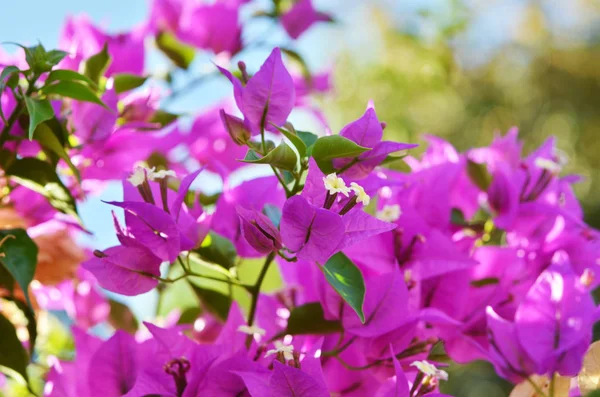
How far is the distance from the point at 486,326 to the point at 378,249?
108 mm

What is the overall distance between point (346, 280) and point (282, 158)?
0.09m

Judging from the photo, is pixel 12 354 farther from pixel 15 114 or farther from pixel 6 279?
pixel 15 114

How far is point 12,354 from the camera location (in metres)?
0.53

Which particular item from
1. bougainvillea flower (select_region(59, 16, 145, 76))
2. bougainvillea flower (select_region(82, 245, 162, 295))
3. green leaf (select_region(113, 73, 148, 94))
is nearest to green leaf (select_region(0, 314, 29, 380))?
bougainvillea flower (select_region(82, 245, 162, 295))

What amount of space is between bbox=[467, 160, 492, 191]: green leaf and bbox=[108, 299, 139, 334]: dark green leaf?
375 millimetres

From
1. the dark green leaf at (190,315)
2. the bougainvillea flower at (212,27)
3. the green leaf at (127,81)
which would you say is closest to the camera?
the green leaf at (127,81)

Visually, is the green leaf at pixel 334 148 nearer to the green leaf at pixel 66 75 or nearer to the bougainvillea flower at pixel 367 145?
the bougainvillea flower at pixel 367 145

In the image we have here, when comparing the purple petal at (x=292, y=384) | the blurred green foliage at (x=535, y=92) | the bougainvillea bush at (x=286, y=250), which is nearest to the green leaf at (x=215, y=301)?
the bougainvillea bush at (x=286, y=250)

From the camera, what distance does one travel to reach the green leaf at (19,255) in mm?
501

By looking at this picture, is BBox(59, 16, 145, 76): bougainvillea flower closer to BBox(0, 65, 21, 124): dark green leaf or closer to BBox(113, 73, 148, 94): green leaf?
BBox(113, 73, 148, 94): green leaf

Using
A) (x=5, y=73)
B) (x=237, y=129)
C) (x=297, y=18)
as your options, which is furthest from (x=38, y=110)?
(x=297, y=18)

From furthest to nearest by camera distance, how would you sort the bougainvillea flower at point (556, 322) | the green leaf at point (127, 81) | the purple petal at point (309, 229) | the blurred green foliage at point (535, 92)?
the blurred green foliage at point (535, 92)
the green leaf at point (127, 81)
the bougainvillea flower at point (556, 322)
the purple petal at point (309, 229)

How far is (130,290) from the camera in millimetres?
472

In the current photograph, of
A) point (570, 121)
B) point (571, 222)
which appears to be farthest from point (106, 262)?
point (570, 121)
